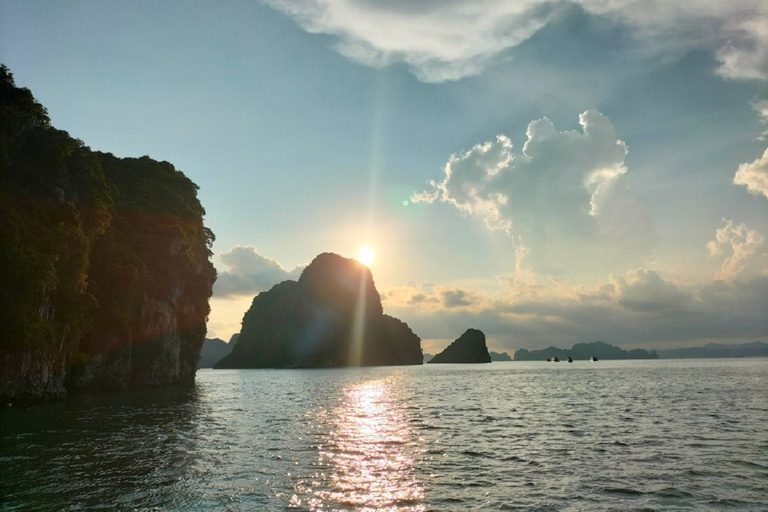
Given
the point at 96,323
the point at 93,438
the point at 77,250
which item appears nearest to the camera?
the point at 93,438

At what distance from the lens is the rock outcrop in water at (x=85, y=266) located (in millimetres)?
45219

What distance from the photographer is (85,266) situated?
55.1 meters

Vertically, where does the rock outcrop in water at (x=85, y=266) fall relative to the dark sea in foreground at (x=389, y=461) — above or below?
above

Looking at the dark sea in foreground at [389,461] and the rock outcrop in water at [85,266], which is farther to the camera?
the rock outcrop in water at [85,266]

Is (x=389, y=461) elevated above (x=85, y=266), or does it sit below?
below

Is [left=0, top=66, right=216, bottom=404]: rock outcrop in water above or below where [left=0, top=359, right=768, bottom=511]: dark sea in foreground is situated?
above

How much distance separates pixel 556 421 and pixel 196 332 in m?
82.0

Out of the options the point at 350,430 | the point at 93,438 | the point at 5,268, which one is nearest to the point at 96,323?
the point at 5,268

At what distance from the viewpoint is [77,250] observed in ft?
173

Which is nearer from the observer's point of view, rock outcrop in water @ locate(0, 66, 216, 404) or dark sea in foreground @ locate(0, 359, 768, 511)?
dark sea in foreground @ locate(0, 359, 768, 511)

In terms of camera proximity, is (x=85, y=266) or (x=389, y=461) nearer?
(x=389, y=461)

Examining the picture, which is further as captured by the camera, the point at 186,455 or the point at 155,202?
the point at 155,202

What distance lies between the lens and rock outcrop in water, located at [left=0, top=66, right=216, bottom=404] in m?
45.2

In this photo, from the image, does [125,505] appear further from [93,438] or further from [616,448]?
[616,448]
